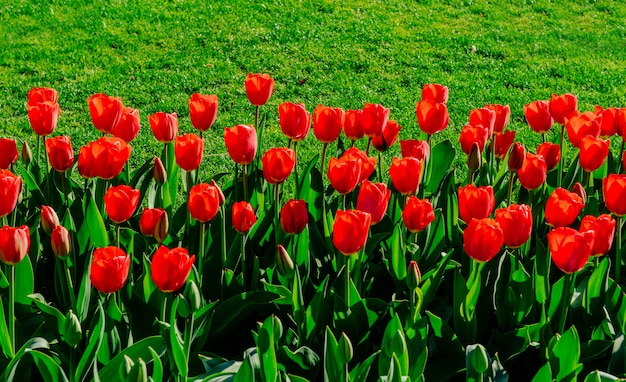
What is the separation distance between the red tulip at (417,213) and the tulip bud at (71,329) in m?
0.94

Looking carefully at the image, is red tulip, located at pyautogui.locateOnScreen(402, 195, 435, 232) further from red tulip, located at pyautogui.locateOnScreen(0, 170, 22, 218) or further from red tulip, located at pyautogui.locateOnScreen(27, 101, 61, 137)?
red tulip, located at pyautogui.locateOnScreen(27, 101, 61, 137)

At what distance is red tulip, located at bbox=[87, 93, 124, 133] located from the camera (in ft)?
9.34

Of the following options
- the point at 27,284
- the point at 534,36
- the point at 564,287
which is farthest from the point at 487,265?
the point at 534,36

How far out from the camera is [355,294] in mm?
2367

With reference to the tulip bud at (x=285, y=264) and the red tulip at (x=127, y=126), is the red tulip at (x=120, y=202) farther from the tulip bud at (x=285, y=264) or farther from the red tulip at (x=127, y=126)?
the red tulip at (x=127, y=126)

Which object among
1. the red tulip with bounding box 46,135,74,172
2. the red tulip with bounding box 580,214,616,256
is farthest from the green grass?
the red tulip with bounding box 580,214,616,256

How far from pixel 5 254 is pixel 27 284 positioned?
1.08ft

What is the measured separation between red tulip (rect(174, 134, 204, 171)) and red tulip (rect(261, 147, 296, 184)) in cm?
26

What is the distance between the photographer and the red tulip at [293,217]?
2.45m

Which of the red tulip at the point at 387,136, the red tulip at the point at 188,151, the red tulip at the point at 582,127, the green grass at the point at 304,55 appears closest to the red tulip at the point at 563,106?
the red tulip at the point at 582,127

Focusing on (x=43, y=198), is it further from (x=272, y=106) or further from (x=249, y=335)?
(x=272, y=106)

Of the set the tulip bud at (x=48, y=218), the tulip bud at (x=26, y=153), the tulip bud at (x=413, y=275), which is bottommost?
the tulip bud at (x=26, y=153)

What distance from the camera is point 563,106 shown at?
125 inches

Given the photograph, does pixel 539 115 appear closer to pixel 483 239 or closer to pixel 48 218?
pixel 483 239
